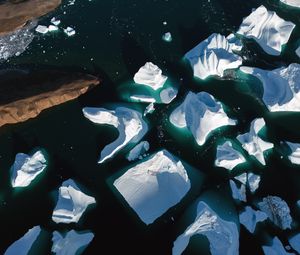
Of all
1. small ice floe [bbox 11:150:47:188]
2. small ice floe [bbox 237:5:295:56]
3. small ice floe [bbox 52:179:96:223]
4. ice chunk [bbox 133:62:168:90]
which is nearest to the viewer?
small ice floe [bbox 52:179:96:223]

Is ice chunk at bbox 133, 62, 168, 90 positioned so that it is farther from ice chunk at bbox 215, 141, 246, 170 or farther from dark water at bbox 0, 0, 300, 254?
ice chunk at bbox 215, 141, 246, 170

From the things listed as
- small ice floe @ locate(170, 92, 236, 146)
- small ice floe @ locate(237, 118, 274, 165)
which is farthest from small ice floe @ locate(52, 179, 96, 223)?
small ice floe @ locate(237, 118, 274, 165)

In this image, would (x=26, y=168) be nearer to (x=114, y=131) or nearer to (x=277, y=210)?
(x=114, y=131)

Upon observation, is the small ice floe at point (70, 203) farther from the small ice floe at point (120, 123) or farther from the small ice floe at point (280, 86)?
the small ice floe at point (280, 86)

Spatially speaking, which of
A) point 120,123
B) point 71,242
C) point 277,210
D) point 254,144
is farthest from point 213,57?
point 71,242

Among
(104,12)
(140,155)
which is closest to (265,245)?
(140,155)

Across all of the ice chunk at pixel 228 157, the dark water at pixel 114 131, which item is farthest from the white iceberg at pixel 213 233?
the ice chunk at pixel 228 157
